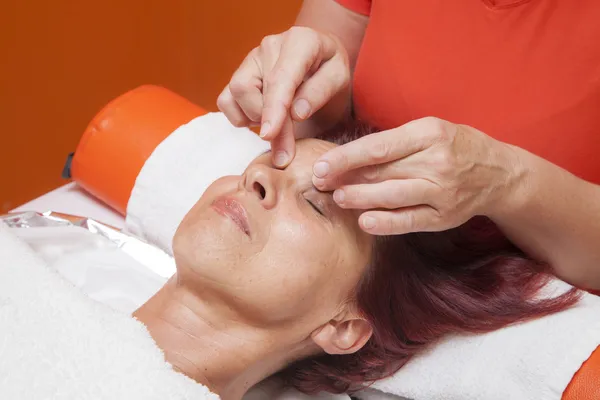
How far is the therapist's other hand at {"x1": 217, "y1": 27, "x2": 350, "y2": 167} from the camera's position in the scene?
950mm

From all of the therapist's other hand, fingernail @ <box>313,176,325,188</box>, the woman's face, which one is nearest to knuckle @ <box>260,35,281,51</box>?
the therapist's other hand

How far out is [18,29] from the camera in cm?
187

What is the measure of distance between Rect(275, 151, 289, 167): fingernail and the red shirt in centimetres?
30

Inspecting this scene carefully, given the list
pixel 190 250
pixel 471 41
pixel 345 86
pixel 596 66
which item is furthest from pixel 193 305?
pixel 596 66

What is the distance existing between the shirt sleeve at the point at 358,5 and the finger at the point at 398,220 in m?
0.60

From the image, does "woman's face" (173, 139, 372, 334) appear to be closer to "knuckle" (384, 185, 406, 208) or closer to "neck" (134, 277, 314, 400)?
"neck" (134, 277, 314, 400)

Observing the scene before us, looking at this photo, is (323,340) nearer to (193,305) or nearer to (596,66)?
(193,305)

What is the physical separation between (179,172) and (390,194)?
776 mm

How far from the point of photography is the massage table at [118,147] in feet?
4.95

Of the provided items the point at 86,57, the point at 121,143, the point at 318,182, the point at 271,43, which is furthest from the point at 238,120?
the point at 86,57

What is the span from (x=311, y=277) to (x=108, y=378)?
0.33 m

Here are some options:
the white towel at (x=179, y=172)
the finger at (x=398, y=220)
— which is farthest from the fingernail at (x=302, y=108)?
the white towel at (x=179, y=172)

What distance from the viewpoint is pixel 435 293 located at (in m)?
1.07

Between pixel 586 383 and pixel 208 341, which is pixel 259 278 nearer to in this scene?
pixel 208 341
